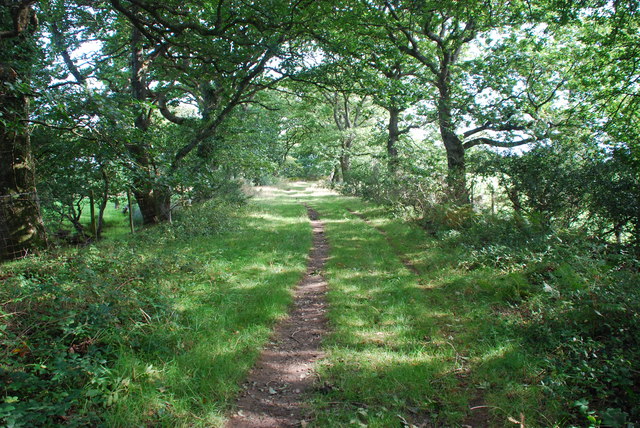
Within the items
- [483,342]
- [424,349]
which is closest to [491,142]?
[483,342]

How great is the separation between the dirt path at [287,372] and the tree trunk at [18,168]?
6.21 metres

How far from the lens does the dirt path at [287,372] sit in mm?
3268

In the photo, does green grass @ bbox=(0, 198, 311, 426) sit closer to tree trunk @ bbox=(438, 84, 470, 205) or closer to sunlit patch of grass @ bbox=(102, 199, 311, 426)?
sunlit patch of grass @ bbox=(102, 199, 311, 426)

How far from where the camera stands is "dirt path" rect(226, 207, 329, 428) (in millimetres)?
3268

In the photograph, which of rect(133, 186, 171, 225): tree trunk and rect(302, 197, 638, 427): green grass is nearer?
rect(302, 197, 638, 427): green grass

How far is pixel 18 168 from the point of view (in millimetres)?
7562

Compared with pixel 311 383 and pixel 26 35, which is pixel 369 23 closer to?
pixel 26 35

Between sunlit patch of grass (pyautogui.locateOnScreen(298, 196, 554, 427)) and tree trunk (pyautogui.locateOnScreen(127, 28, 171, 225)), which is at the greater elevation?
tree trunk (pyautogui.locateOnScreen(127, 28, 171, 225))

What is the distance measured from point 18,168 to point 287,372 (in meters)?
8.00

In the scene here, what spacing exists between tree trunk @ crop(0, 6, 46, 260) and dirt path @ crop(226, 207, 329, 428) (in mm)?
6211

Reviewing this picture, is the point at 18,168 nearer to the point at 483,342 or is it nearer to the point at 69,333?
the point at 69,333

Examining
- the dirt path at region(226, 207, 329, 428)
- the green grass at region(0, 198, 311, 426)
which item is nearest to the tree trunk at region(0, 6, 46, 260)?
the green grass at region(0, 198, 311, 426)

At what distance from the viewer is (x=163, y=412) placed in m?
3.04

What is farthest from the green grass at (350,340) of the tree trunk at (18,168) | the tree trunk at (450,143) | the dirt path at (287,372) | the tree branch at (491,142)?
the tree branch at (491,142)
